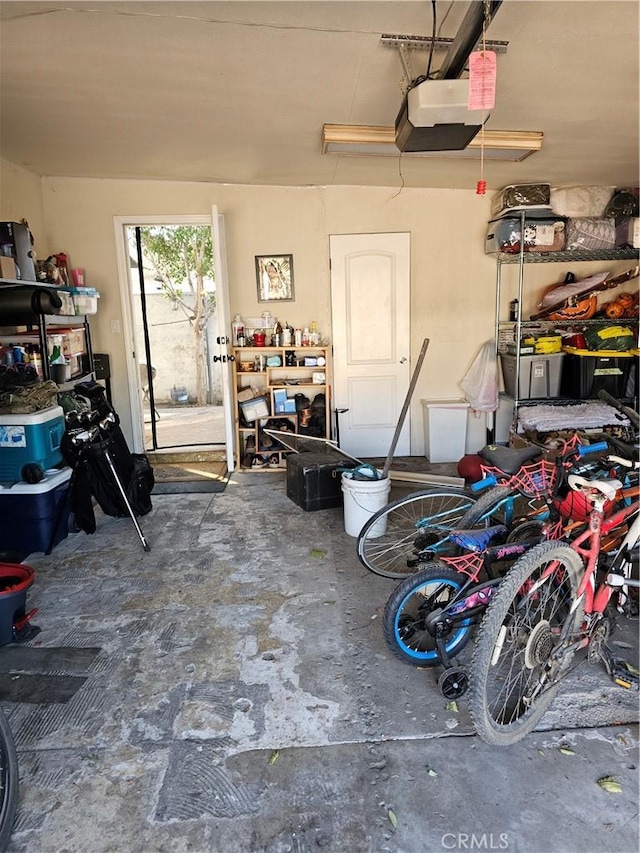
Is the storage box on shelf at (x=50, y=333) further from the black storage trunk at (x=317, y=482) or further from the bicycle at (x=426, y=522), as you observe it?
the bicycle at (x=426, y=522)

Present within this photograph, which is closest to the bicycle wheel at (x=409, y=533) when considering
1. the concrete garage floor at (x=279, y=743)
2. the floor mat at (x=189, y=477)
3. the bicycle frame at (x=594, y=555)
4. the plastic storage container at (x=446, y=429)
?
the concrete garage floor at (x=279, y=743)

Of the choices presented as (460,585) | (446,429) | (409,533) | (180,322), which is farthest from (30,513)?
(180,322)

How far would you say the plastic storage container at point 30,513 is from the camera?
3.13 metres

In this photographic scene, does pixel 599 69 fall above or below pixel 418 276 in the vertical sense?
above

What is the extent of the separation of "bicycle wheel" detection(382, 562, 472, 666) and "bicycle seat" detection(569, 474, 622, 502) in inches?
21.7

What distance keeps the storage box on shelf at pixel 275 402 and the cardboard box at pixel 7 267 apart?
6.30 ft

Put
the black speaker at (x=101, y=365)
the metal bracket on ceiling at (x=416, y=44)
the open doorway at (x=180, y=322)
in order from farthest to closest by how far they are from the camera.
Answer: the open doorway at (x=180, y=322), the black speaker at (x=101, y=365), the metal bracket on ceiling at (x=416, y=44)

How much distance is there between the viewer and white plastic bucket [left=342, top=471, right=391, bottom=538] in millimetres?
3188

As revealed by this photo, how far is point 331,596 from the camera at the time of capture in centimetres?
271

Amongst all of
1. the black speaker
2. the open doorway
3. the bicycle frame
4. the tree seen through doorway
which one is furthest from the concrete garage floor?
the tree seen through doorway

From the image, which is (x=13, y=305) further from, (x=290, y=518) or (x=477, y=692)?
(x=477, y=692)

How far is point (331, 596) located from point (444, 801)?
1.19m

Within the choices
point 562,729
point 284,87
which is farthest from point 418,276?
point 562,729

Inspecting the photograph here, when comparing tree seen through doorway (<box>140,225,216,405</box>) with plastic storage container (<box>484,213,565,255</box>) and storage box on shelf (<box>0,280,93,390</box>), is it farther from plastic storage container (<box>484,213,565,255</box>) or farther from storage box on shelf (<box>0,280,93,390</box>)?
plastic storage container (<box>484,213,565,255</box>)
